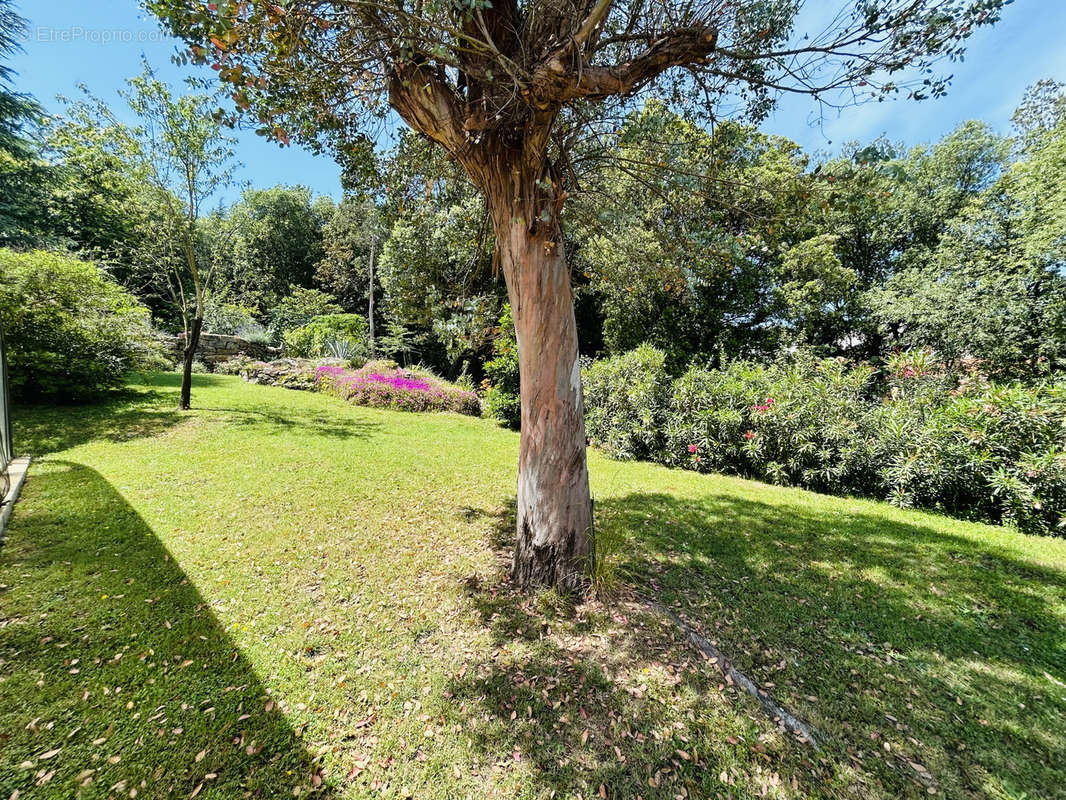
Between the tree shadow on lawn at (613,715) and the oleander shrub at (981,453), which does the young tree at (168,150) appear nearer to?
the tree shadow on lawn at (613,715)

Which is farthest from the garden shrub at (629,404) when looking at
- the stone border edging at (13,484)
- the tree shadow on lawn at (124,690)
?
the stone border edging at (13,484)

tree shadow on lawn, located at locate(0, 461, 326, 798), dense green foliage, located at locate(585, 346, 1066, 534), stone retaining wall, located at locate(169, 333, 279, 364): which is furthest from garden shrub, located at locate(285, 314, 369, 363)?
tree shadow on lawn, located at locate(0, 461, 326, 798)

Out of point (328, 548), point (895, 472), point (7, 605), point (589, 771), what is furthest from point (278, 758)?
point (895, 472)

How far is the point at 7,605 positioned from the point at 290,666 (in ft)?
7.02

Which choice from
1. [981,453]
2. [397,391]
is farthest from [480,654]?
[397,391]

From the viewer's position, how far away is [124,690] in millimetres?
2068

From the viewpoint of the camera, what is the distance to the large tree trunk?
2.77 metres

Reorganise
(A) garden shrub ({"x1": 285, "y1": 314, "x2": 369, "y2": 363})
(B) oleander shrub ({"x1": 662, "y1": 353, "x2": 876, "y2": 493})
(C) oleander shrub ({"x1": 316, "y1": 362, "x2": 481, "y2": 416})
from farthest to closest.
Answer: (A) garden shrub ({"x1": 285, "y1": 314, "x2": 369, "y2": 363}), (C) oleander shrub ({"x1": 316, "y1": 362, "x2": 481, "y2": 416}), (B) oleander shrub ({"x1": 662, "y1": 353, "x2": 876, "y2": 493})

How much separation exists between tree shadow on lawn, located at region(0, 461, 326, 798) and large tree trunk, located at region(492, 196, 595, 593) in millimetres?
1775

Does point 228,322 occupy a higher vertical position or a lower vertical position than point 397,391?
higher

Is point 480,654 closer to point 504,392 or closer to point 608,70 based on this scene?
point 608,70

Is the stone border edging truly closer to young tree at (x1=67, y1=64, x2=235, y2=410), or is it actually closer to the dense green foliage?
young tree at (x1=67, y1=64, x2=235, y2=410)

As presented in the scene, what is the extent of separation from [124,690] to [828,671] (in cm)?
412

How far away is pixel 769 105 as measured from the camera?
357 cm
